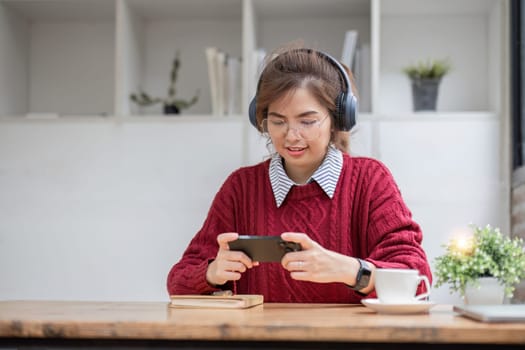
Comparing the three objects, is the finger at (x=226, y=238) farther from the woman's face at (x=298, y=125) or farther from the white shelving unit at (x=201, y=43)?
the white shelving unit at (x=201, y=43)

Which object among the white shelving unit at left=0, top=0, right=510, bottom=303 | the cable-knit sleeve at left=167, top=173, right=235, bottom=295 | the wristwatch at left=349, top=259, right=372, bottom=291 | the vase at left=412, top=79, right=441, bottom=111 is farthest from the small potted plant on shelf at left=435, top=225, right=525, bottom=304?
the vase at left=412, top=79, right=441, bottom=111

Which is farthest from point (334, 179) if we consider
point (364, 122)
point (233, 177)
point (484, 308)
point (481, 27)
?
point (481, 27)

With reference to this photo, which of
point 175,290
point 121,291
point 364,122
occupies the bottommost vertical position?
point 121,291

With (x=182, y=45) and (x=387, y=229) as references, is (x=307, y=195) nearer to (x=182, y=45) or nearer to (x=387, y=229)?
(x=387, y=229)

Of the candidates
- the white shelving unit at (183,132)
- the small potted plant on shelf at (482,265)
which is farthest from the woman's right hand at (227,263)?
the white shelving unit at (183,132)

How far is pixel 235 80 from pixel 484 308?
202 centimetres

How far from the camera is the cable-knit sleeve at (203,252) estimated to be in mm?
1651

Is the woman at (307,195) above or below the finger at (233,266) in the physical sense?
above

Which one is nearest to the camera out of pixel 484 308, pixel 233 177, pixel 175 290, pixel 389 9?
pixel 484 308

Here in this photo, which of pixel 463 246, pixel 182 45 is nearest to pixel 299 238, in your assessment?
pixel 463 246

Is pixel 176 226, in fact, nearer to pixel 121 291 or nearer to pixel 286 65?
pixel 121 291

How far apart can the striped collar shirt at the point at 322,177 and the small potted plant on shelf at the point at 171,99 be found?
4.48 feet

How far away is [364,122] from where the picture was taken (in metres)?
2.91

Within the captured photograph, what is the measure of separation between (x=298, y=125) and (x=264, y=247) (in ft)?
1.40
